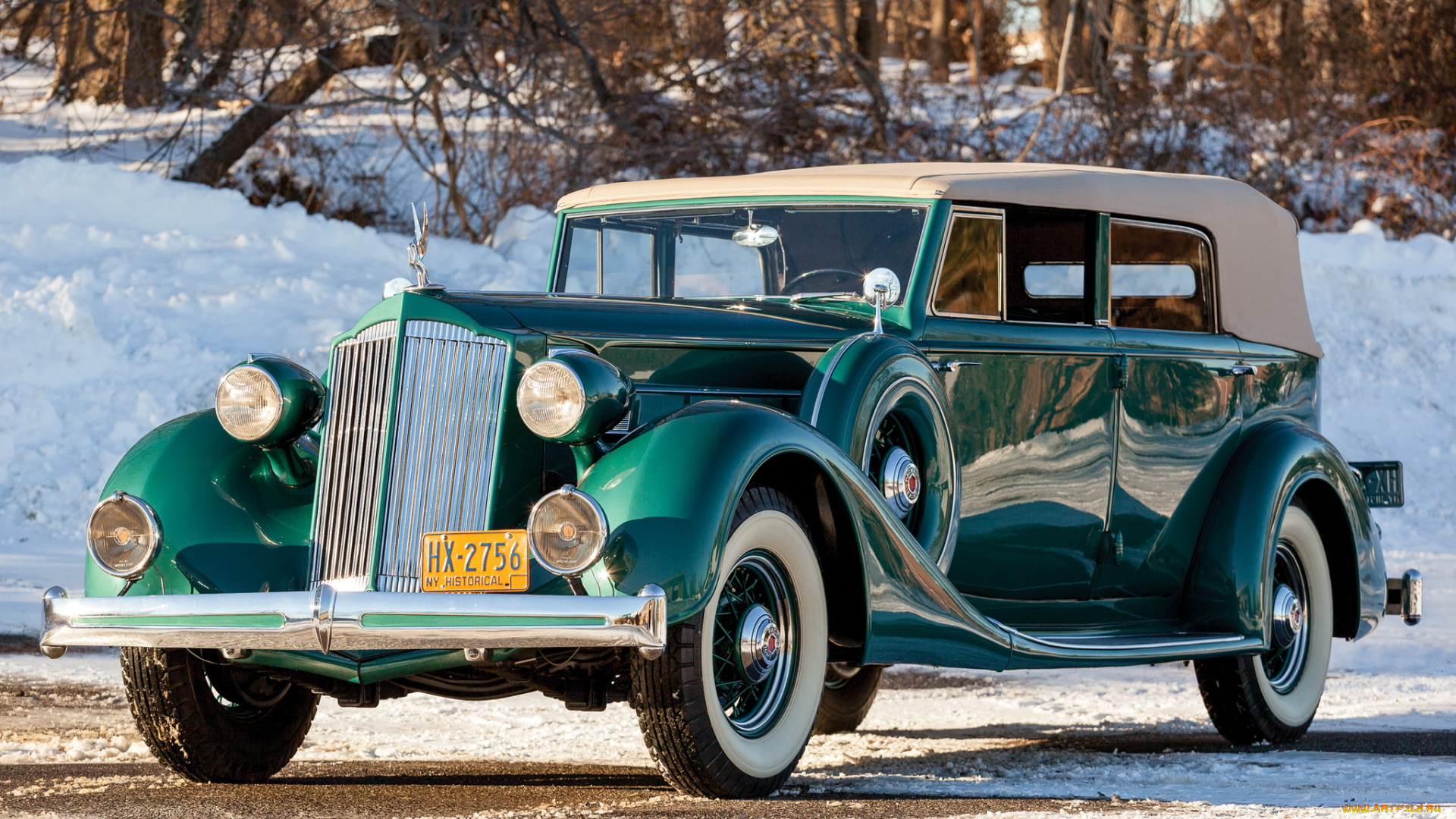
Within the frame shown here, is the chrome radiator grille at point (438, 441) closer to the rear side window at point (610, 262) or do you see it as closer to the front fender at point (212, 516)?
the front fender at point (212, 516)

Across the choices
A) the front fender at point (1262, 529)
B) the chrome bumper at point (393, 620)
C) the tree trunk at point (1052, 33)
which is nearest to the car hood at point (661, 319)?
the chrome bumper at point (393, 620)

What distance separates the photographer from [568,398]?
13.1 ft

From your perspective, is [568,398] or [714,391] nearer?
[568,398]

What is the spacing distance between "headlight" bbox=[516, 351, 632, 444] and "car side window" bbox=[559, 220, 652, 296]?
1.87 m

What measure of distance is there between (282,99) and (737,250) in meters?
11.9

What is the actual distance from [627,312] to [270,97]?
501 inches

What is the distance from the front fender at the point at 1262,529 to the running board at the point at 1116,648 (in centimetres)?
13

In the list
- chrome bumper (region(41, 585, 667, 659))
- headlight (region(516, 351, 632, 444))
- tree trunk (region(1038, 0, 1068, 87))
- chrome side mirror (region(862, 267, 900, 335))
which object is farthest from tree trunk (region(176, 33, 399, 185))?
chrome bumper (region(41, 585, 667, 659))

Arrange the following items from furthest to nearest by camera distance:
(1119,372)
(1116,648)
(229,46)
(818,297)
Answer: (229,46)
(1119,372)
(818,297)
(1116,648)

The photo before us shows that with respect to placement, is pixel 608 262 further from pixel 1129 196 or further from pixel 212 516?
pixel 212 516

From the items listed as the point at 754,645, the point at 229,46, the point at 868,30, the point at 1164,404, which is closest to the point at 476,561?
the point at 754,645

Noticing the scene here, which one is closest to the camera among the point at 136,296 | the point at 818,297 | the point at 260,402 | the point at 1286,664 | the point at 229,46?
the point at 260,402

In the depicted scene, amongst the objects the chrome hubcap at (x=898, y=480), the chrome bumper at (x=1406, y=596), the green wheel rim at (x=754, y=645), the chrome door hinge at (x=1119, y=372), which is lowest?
the chrome bumper at (x=1406, y=596)

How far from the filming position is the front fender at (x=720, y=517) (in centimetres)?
375
